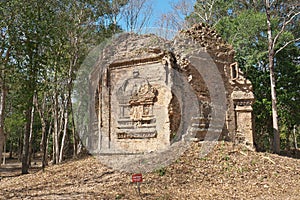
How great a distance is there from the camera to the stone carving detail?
13211mm

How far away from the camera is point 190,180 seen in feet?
30.4

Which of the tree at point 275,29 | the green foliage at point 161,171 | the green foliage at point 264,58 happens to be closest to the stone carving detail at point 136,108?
the green foliage at point 161,171

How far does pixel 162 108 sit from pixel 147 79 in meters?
1.61

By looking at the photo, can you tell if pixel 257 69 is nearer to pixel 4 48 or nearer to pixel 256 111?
pixel 256 111

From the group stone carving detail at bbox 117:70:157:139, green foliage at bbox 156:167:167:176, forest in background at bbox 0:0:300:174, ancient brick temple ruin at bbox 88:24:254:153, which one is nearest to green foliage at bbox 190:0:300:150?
forest in background at bbox 0:0:300:174

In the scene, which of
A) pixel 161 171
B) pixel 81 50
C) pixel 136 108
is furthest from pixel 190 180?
pixel 81 50

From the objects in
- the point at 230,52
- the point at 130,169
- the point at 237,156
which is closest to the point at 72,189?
the point at 130,169

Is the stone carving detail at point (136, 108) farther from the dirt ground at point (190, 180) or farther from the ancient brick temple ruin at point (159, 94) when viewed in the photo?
the dirt ground at point (190, 180)

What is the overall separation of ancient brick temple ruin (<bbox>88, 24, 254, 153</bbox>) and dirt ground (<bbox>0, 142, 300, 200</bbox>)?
1899mm

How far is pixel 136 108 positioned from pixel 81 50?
5538mm

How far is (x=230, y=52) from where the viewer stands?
14.9 metres

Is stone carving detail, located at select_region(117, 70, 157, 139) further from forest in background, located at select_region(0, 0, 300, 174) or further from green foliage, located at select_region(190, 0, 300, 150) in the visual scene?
green foliage, located at select_region(190, 0, 300, 150)

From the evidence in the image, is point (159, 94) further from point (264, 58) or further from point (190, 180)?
point (264, 58)

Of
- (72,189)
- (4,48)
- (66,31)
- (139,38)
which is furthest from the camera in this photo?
(139,38)
